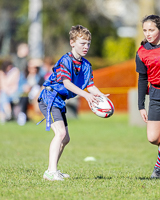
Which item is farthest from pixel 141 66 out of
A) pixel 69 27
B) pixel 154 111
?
pixel 69 27

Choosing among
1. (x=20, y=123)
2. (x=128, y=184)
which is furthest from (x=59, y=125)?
(x=20, y=123)

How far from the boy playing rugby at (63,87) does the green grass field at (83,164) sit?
0.41m

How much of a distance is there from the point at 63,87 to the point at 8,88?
11637 millimetres

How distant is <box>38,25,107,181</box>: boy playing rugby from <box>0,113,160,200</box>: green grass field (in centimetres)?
41

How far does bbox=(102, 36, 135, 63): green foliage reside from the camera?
30578mm

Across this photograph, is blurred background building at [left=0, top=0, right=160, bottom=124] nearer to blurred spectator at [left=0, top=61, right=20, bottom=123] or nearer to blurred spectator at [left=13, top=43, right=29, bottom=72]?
blurred spectator at [left=13, top=43, right=29, bottom=72]

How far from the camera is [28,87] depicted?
1697 centimetres

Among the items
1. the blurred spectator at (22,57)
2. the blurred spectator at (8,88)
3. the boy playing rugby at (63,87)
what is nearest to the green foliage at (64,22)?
the blurred spectator at (22,57)

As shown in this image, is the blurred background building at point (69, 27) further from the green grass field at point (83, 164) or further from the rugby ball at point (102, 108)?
the rugby ball at point (102, 108)

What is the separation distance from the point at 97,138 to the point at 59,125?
698 centimetres

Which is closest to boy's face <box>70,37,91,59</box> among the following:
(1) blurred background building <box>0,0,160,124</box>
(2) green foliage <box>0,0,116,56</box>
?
(1) blurred background building <box>0,0,160,124</box>

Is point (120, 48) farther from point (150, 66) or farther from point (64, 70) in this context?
point (64, 70)

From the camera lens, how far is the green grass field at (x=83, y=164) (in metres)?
4.99

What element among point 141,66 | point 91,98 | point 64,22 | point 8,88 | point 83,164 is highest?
point 141,66
